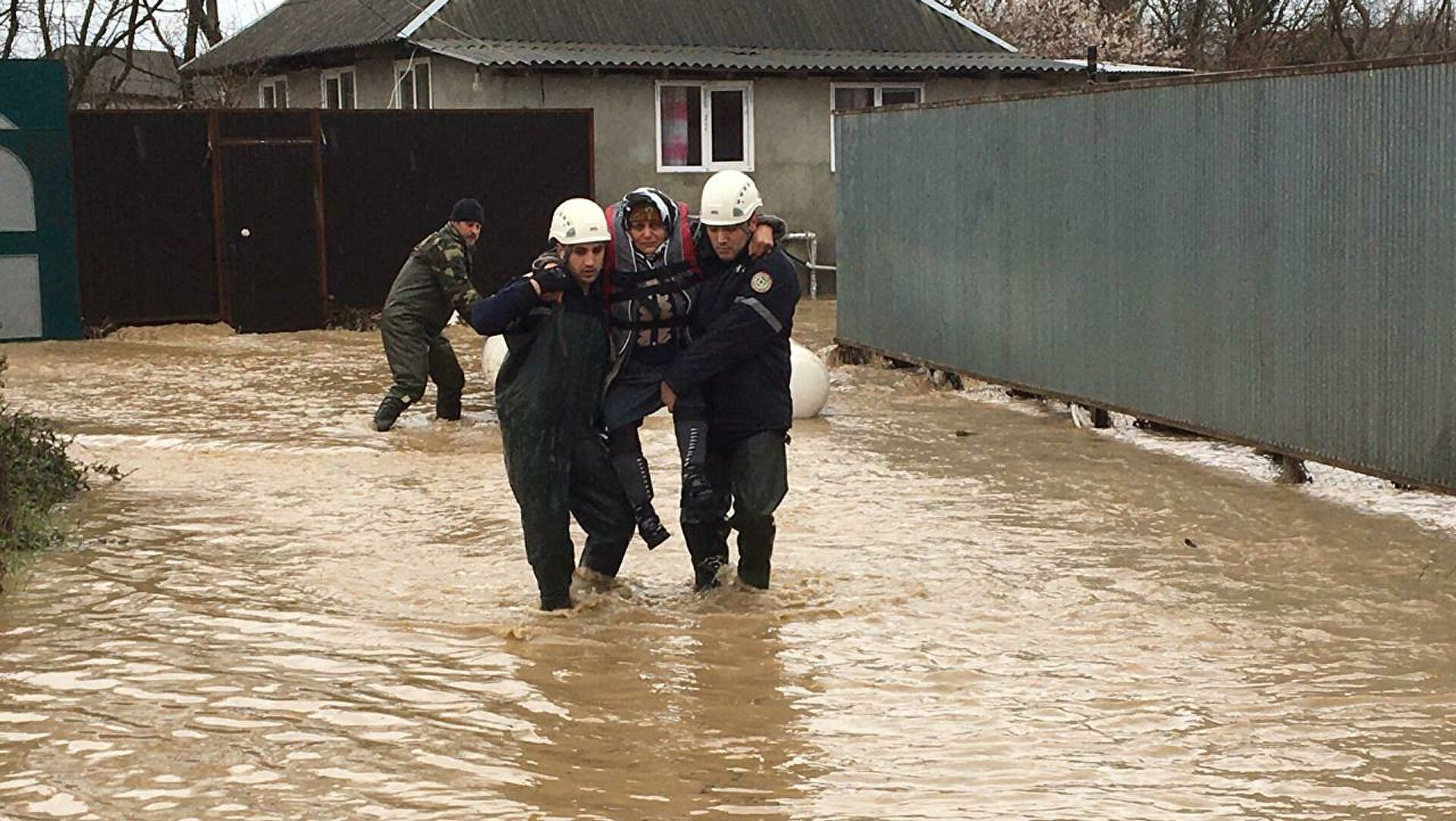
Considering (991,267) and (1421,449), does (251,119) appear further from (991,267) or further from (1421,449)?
(1421,449)

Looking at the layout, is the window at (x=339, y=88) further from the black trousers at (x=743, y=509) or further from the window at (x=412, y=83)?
the black trousers at (x=743, y=509)

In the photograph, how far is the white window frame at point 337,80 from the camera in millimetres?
30109

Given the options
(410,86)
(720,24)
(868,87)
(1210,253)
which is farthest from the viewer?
(720,24)

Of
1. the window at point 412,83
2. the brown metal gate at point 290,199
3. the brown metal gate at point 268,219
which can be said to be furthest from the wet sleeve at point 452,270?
the window at point 412,83

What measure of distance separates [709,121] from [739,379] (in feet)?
62.3

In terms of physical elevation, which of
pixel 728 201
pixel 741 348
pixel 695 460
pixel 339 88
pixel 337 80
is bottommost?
pixel 695 460

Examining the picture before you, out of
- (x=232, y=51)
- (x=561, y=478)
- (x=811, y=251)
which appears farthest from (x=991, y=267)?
(x=232, y=51)

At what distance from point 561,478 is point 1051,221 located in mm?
6875

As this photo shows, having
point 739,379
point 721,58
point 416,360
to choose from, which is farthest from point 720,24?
point 739,379

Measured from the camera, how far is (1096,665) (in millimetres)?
7508

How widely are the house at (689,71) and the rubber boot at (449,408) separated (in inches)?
442

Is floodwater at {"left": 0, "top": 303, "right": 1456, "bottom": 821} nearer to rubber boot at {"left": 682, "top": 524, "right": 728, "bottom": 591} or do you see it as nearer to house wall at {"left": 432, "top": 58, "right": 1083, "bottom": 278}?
rubber boot at {"left": 682, "top": 524, "right": 728, "bottom": 591}

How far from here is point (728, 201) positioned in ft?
27.0

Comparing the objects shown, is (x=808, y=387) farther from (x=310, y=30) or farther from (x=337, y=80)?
(x=310, y=30)
